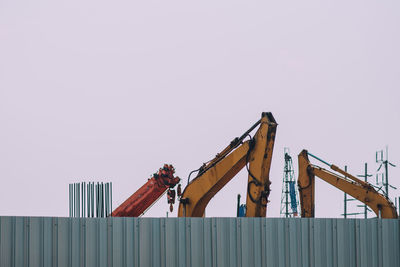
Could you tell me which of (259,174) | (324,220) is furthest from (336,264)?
(259,174)

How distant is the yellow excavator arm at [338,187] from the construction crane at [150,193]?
22.6ft

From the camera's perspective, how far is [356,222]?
1372 cm

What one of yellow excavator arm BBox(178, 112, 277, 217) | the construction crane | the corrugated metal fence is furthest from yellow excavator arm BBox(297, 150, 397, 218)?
the corrugated metal fence

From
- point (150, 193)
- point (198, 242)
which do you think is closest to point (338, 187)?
point (150, 193)

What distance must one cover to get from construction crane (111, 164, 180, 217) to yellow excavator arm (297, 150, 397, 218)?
690 cm

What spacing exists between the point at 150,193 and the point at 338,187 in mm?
8137

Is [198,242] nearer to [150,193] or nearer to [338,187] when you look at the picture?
[150,193]

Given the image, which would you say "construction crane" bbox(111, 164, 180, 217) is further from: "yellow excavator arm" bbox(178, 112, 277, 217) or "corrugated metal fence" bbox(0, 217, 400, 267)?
"corrugated metal fence" bbox(0, 217, 400, 267)

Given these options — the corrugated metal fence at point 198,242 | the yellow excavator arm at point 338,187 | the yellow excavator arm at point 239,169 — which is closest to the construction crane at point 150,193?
the yellow excavator arm at point 239,169

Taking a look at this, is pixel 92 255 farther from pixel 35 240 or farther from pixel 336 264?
pixel 336 264

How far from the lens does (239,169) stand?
73.2ft

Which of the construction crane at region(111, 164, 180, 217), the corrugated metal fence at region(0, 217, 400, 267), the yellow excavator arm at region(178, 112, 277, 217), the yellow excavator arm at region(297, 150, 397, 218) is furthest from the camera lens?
the yellow excavator arm at region(297, 150, 397, 218)

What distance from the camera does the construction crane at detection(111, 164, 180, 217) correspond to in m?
24.8

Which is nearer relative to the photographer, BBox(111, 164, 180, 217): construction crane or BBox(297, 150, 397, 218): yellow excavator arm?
BBox(111, 164, 180, 217): construction crane
